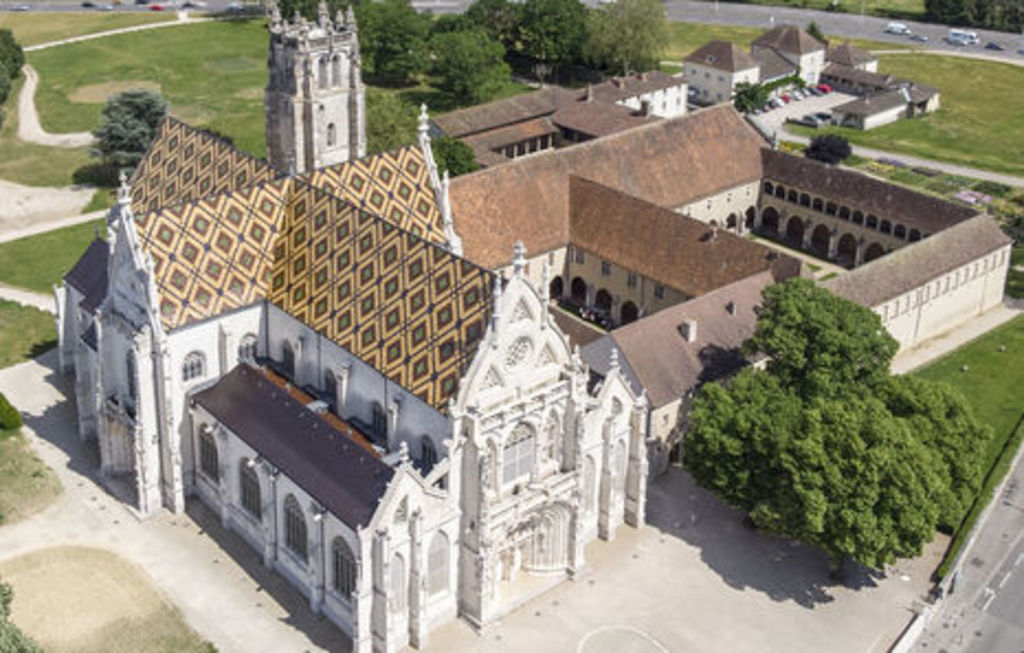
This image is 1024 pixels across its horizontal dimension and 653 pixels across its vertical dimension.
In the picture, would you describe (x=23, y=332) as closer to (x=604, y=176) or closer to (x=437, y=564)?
(x=437, y=564)

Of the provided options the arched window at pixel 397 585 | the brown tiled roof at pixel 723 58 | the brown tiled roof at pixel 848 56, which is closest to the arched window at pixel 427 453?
the arched window at pixel 397 585

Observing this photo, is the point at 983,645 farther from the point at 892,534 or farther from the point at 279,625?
the point at 279,625

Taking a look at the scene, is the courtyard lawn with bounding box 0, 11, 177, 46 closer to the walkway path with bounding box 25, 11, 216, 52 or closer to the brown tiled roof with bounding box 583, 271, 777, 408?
the walkway path with bounding box 25, 11, 216, 52

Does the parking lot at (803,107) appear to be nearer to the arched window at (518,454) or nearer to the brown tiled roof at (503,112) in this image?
the brown tiled roof at (503,112)

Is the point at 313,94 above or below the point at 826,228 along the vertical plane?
above

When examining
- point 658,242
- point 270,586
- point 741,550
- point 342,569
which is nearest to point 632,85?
point 658,242

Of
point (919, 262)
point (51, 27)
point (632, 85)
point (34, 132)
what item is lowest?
point (34, 132)

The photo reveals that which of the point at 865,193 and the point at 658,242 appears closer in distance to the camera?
the point at 658,242

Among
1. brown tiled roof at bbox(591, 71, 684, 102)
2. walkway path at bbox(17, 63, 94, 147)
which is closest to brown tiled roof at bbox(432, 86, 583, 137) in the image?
brown tiled roof at bbox(591, 71, 684, 102)
